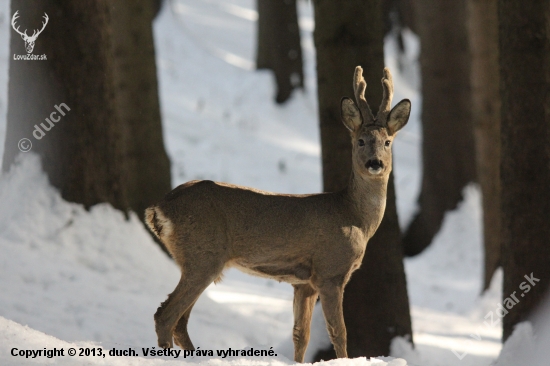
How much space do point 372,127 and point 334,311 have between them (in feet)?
4.33

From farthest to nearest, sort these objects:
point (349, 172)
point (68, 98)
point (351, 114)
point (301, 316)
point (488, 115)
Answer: point (488, 115) < point (68, 98) < point (349, 172) < point (301, 316) < point (351, 114)

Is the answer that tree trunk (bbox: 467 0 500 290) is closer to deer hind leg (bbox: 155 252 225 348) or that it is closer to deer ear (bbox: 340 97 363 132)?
deer ear (bbox: 340 97 363 132)

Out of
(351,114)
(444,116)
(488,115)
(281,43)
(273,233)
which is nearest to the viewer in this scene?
(273,233)

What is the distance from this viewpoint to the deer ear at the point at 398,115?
5891mm

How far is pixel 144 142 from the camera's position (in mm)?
10383

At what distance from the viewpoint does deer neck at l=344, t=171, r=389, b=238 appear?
605 centimetres

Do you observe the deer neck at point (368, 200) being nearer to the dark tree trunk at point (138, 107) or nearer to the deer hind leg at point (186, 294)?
the deer hind leg at point (186, 294)

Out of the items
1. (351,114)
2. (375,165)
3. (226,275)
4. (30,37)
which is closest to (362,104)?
(351,114)

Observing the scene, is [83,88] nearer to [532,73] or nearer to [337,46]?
[337,46]

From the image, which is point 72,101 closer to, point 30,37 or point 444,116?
point 30,37

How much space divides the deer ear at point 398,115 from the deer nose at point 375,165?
36cm

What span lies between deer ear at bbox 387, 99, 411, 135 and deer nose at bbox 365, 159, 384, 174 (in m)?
0.36

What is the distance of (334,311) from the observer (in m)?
5.86

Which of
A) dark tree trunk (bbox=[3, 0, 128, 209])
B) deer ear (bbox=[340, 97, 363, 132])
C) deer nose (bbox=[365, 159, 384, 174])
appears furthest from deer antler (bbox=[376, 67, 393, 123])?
dark tree trunk (bbox=[3, 0, 128, 209])
